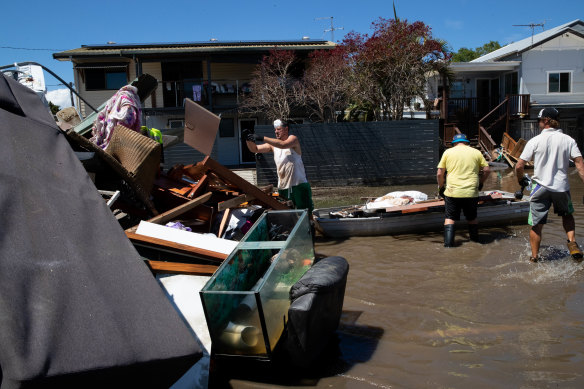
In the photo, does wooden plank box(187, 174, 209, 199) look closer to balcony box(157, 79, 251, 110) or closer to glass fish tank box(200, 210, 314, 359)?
glass fish tank box(200, 210, 314, 359)

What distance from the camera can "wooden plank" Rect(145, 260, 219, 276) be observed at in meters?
3.99

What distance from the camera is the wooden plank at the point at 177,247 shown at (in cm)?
421

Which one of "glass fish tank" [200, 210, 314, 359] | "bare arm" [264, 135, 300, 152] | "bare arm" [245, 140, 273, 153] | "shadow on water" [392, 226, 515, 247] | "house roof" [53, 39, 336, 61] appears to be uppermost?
"house roof" [53, 39, 336, 61]

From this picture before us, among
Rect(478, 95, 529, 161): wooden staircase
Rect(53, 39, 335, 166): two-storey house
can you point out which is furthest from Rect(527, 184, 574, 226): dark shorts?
Rect(53, 39, 335, 166): two-storey house

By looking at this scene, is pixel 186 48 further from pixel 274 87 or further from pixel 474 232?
pixel 474 232

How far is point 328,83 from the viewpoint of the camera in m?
18.8

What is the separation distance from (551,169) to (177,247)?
14.6 ft

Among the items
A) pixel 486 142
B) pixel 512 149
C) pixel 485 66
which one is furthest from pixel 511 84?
pixel 512 149

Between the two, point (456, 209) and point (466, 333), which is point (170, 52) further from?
point (466, 333)

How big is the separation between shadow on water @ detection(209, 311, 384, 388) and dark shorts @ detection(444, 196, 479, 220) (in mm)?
3657

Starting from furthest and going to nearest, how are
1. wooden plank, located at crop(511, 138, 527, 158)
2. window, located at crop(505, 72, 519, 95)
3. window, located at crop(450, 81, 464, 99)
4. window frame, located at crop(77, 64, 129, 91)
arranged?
window, located at crop(450, 81, 464, 99) → window, located at crop(505, 72, 519, 95) → window frame, located at crop(77, 64, 129, 91) → wooden plank, located at crop(511, 138, 527, 158)

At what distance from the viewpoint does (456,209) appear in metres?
7.29

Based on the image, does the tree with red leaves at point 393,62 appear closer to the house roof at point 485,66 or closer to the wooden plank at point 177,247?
the house roof at point 485,66

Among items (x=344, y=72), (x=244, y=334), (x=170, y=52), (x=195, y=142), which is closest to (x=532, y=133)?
(x=344, y=72)
